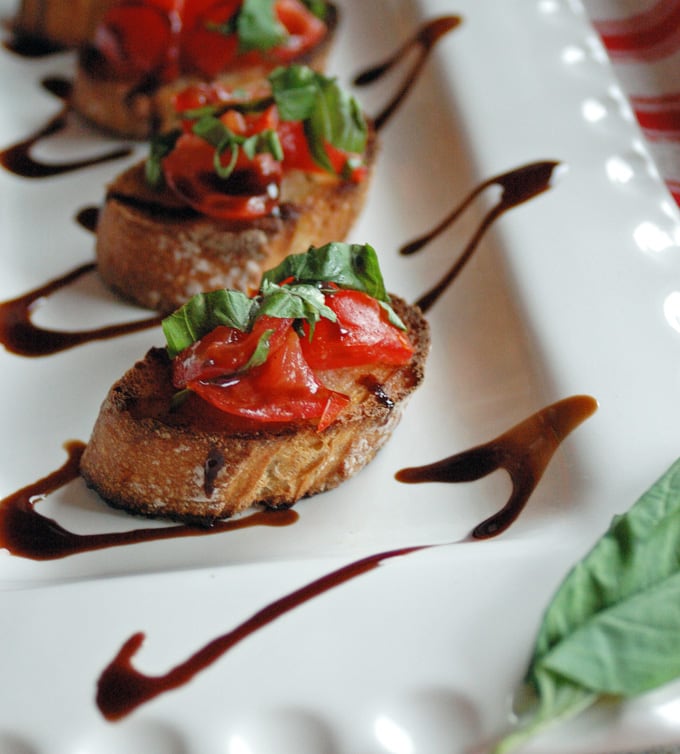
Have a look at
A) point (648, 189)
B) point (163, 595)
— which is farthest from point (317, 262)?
point (648, 189)

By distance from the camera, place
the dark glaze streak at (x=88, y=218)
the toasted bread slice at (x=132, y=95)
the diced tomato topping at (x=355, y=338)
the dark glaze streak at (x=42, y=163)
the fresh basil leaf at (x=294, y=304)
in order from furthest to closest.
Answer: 1. the toasted bread slice at (x=132, y=95)
2. the dark glaze streak at (x=42, y=163)
3. the dark glaze streak at (x=88, y=218)
4. the diced tomato topping at (x=355, y=338)
5. the fresh basil leaf at (x=294, y=304)

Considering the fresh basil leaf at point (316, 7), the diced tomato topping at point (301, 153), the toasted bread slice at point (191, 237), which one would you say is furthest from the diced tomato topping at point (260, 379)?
the fresh basil leaf at point (316, 7)

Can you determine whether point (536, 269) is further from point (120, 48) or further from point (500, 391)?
point (120, 48)

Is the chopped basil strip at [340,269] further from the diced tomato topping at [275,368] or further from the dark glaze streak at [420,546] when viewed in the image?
the dark glaze streak at [420,546]

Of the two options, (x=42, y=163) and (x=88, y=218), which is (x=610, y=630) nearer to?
(x=88, y=218)

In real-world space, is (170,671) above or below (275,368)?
below

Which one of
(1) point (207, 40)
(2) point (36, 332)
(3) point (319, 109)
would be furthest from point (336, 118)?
(2) point (36, 332)
